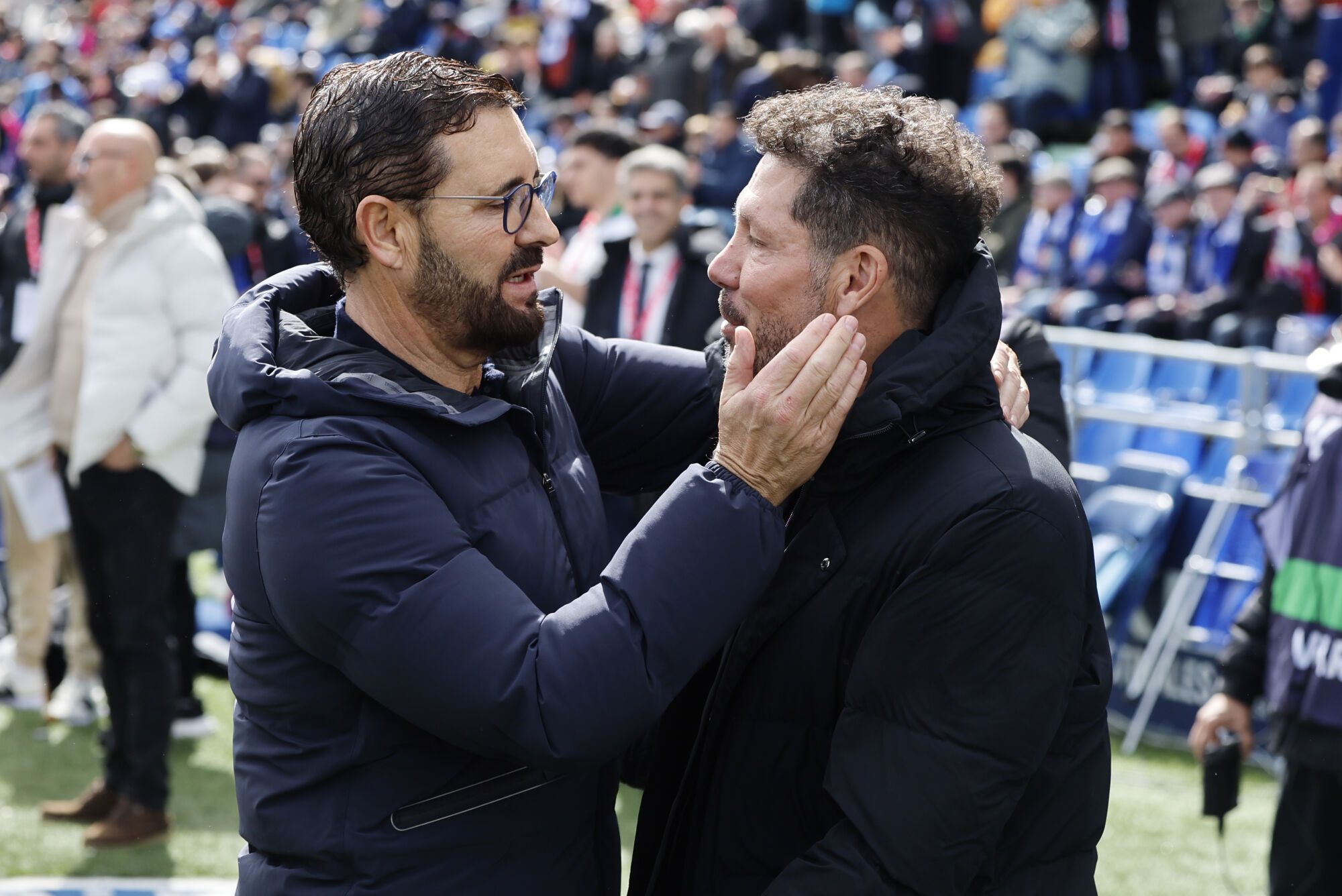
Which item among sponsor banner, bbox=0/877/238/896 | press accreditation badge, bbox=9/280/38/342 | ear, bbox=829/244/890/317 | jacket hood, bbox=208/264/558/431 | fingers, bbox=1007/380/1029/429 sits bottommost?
sponsor banner, bbox=0/877/238/896

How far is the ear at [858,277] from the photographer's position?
1893 millimetres

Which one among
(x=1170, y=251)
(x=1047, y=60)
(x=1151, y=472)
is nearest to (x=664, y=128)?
(x=1047, y=60)

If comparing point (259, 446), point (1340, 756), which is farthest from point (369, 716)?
point (1340, 756)

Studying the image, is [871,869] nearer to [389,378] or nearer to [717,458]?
[717,458]

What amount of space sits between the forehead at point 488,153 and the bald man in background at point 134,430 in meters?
3.20

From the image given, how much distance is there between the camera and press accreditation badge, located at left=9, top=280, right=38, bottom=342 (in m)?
5.65

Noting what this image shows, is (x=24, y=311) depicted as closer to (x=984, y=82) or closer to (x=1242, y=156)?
(x=1242, y=156)

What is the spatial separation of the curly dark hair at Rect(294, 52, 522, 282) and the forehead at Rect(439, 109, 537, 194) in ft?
0.04

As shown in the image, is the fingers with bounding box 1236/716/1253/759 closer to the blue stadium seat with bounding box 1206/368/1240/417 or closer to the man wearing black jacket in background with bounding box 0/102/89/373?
the blue stadium seat with bounding box 1206/368/1240/417

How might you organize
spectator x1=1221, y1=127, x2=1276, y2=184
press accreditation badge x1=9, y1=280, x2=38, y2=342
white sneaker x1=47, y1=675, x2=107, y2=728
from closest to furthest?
press accreditation badge x1=9, y1=280, x2=38, y2=342, white sneaker x1=47, y1=675, x2=107, y2=728, spectator x1=1221, y1=127, x2=1276, y2=184

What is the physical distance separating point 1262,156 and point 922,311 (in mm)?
9889

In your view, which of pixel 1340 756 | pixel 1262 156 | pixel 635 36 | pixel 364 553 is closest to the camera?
pixel 364 553

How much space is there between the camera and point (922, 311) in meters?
1.95

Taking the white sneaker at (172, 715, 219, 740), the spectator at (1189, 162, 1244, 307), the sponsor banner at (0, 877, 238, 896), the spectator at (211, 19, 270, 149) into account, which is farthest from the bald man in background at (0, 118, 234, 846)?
the spectator at (211, 19, 270, 149)
